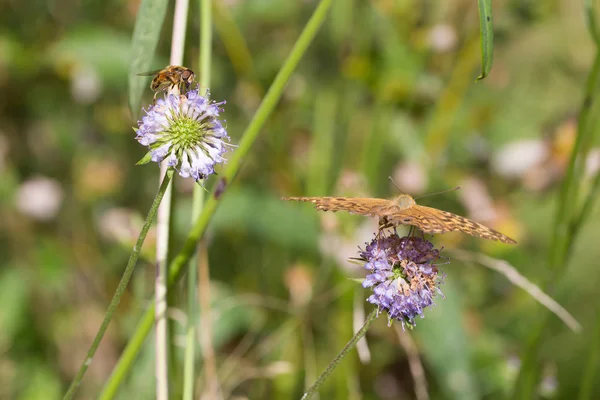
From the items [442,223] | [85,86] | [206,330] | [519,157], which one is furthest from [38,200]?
[442,223]

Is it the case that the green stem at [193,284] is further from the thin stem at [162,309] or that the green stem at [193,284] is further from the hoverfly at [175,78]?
the hoverfly at [175,78]

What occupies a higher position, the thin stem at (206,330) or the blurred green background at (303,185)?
the blurred green background at (303,185)

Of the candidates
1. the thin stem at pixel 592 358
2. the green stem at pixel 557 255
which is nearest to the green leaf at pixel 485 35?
the green stem at pixel 557 255

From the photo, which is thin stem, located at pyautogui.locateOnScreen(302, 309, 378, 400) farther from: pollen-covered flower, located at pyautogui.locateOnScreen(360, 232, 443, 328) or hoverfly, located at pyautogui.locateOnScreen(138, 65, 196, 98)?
hoverfly, located at pyautogui.locateOnScreen(138, 65, 196, 98)

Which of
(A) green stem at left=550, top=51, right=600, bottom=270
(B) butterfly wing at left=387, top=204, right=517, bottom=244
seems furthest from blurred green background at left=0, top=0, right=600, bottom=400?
(B) butterfly wing at left=387, top=204, right=517, bottom=244

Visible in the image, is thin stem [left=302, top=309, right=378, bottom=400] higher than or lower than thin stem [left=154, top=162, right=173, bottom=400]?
lower

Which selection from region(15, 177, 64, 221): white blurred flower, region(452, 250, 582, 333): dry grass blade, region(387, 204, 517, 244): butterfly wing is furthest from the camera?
region(15, 177, 64, 221): white blurred flower
